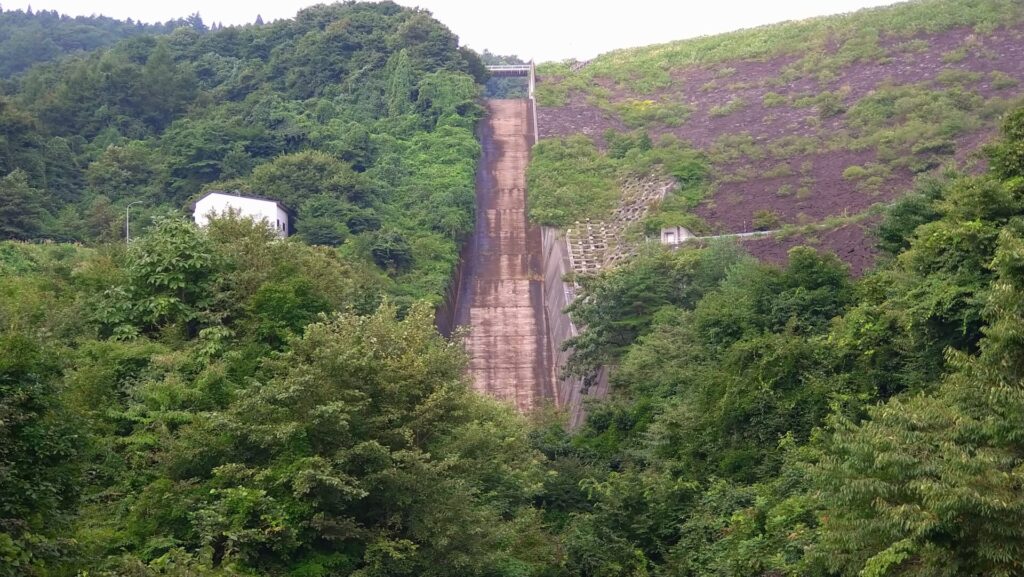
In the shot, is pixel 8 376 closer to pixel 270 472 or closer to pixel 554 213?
pixel 270 472

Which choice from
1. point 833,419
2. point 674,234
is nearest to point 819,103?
point 674,234

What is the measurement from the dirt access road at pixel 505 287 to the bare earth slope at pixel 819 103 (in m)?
2.88

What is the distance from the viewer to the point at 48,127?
53469 millimetres

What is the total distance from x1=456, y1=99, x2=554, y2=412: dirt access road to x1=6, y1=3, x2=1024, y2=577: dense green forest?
15.6ft

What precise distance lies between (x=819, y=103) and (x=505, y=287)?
56.0ft

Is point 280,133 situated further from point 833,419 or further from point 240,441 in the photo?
point 833,419

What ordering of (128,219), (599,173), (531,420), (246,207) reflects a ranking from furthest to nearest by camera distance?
(599,173), (128,219), (246,207), (531,420)

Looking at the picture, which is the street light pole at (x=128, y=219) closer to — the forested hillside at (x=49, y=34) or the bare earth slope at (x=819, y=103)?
the bare earth slope at (x=819, y=103)

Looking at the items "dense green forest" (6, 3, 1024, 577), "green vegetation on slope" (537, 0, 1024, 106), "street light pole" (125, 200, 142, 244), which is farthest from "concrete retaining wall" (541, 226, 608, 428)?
"green vegetation on slope" (537, 0, 1024, 106)

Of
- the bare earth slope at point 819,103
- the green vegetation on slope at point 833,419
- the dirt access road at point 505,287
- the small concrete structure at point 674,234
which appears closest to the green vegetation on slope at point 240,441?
the green vegetation on slope at point 833,419

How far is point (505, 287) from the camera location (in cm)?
4453

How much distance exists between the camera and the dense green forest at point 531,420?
14.1 m

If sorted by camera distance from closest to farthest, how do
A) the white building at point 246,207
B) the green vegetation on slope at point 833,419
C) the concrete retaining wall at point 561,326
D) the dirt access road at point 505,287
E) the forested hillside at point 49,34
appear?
the green vegetation on slope at point 833,419 < the concrete retaining wall at point 561,326 < the dirt access road at point 505,287 < the white building at point 246,207 < the forested hillside at point 49,34

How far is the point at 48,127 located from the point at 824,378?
4254cm
